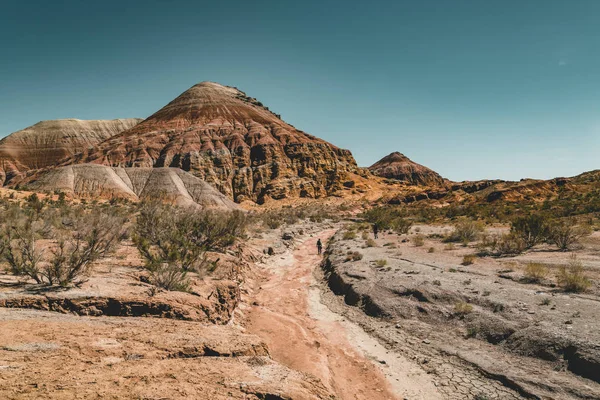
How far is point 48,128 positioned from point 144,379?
161 meters

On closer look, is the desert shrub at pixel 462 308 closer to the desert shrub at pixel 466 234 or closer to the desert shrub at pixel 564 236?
the desert shrub at pixel 564 236

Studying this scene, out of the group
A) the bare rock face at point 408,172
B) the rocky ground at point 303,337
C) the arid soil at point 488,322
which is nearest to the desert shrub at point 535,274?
the arid soil at point 488,322

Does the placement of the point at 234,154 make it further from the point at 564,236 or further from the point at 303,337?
the point at 303,337

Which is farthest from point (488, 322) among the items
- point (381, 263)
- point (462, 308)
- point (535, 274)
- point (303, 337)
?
point (381, 263)

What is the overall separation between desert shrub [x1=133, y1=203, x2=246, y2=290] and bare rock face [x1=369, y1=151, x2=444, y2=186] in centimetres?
12149

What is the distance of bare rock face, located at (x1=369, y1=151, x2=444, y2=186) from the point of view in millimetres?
134625

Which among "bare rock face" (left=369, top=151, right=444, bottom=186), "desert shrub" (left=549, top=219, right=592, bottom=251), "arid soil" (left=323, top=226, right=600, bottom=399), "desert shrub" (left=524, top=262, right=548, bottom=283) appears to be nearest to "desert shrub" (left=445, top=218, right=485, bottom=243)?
"desert shrub" (left=549, top=219, right=592, bottom=251)

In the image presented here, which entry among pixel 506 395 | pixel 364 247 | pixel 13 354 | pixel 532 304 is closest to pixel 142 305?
→ pixel 13 354

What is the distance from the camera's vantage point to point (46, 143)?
114688mm

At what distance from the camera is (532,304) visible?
354 inches

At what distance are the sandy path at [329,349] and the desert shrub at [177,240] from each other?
10.1 feet

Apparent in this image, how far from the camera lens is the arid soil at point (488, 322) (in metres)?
6.55

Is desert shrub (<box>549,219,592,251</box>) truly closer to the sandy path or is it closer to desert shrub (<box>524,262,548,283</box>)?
desert shrub (<box>524,262,548,283</box>)

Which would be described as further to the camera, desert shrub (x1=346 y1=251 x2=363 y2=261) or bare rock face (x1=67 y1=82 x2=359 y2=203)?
bare rock face (x1=67 y1=82 x2=359 y2=203)
